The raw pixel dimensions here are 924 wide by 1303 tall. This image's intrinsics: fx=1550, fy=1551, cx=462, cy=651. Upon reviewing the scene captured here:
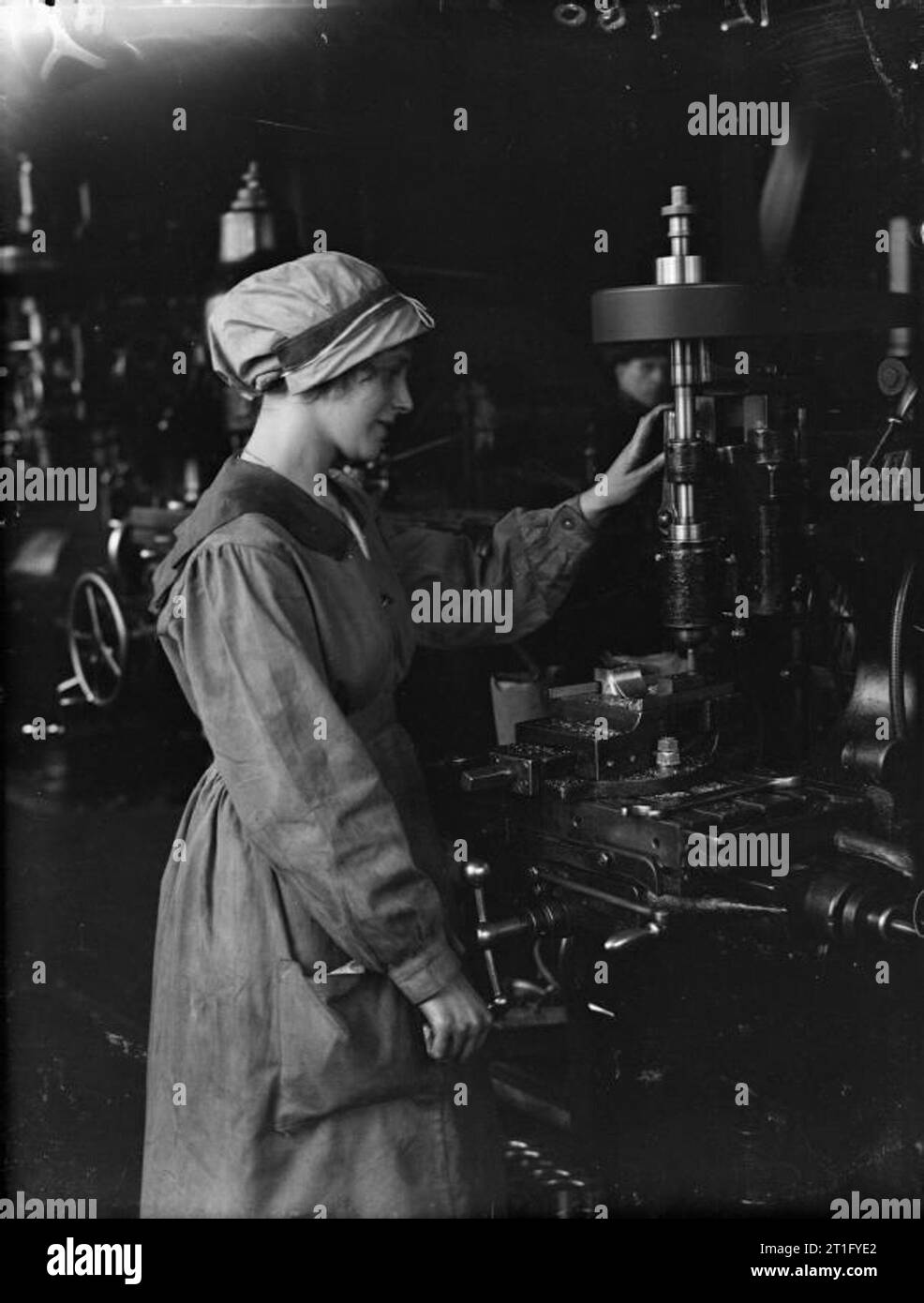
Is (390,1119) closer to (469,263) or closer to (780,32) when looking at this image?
(780,32)

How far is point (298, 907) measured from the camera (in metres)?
2.04

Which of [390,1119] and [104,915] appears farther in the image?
[104,915]

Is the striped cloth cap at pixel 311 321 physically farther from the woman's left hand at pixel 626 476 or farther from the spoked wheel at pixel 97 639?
the spoked wheel at pixel 97 639

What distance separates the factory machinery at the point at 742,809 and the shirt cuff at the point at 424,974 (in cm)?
20

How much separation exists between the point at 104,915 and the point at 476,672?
2.12 m

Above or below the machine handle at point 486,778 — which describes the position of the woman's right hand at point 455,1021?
below

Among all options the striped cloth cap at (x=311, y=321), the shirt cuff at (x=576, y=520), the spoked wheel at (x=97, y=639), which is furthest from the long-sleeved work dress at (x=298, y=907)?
the spoked wheel at (x=97, y=639)

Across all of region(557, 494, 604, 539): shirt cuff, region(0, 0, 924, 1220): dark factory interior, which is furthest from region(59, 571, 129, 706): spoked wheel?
region(557, 494, 604, 539): shirt cuff

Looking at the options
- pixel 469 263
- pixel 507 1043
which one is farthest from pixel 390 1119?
pixel 469 263

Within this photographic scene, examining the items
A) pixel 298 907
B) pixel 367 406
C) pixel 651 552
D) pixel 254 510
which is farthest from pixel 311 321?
pixel 651 552

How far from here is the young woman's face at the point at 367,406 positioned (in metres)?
2.05

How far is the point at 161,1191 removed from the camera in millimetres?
2178

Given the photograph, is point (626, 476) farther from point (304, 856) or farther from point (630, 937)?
point (304, 856)
